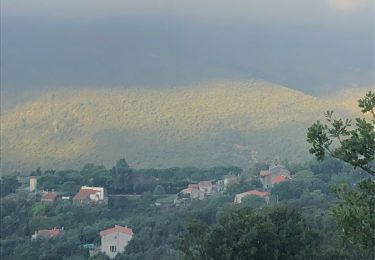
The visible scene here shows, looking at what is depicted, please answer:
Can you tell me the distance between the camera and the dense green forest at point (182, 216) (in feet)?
53.9

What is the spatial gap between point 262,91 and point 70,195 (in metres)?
28.6

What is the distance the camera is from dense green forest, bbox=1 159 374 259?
16.4 meters

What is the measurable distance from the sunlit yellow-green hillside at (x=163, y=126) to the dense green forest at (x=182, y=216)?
749 cm

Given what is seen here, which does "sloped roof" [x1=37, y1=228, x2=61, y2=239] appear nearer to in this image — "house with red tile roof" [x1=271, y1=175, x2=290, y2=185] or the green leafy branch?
"house with red tile roof" [x1=271, y1=175, x2=290, y2=185]

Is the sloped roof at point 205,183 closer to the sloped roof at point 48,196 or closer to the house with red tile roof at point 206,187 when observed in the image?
the house with red tile roof at point 206,187

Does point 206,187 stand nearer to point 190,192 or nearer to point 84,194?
point 190,192

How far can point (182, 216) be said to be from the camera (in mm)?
35625

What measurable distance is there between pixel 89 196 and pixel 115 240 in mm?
10905

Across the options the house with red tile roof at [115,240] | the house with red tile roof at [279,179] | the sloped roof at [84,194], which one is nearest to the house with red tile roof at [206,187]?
the house with red tile roof at [279,179]

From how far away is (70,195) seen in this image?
1913 inches

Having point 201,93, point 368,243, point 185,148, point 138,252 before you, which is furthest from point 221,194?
point 368,243

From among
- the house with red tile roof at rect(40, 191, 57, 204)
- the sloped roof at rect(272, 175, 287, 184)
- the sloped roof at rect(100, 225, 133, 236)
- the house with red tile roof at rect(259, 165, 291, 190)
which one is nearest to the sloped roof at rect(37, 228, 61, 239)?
the sloped roof at rect(100, 225, 133, 236)

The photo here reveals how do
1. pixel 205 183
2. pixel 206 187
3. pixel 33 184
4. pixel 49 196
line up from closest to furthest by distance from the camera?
pixel 49 196, pixel 206 187, pixel 205 183, pixel 33 184

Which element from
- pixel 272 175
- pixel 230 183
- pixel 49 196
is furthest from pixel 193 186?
pixel 49 196
